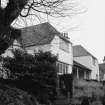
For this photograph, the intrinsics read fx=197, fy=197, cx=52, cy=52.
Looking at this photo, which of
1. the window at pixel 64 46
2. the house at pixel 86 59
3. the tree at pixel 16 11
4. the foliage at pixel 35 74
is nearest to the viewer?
the tree at pixel 16 11

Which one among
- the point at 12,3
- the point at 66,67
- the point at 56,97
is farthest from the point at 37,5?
the point at 66,67

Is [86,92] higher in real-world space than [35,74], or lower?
lower

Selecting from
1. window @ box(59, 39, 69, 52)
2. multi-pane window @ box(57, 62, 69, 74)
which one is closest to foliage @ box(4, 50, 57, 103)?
multi-pane window @ box(57, 62, 69, 74)

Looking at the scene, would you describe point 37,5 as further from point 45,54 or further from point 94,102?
point 94,102

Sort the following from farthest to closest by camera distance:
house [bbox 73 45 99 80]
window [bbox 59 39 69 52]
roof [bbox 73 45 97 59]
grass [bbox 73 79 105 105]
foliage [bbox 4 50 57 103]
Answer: roof [bbox 73 45 97 59] < house [bbox 73 45 99 80] < window [bbox 59 39 69 52] < grass [bbox 73 79 105 105] < foliage [bbox 4 50 57 103]

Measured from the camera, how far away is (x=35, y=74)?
1348 centimetres

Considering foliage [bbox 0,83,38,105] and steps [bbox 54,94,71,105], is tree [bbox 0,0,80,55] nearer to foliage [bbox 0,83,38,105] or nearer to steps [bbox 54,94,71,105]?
foliage [bbox 0,83,38,105]

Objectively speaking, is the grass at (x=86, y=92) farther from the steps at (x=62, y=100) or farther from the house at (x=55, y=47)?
the house at (x=55, y=47)

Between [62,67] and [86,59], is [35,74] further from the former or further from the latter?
[86,59]

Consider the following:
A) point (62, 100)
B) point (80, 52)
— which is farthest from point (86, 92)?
point (80, 52)

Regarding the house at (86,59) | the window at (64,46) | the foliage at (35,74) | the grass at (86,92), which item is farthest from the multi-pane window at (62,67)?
the house at (86,59)

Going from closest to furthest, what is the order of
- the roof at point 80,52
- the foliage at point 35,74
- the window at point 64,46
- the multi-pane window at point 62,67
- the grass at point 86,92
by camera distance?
the foliage at point 35,74, the grass at point 86,92, the multi-pane window at point 62,67, the window at point 64,46, the roof at point 80,52

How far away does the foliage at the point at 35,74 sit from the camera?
1345 cm

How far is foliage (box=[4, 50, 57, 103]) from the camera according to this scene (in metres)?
13.5
